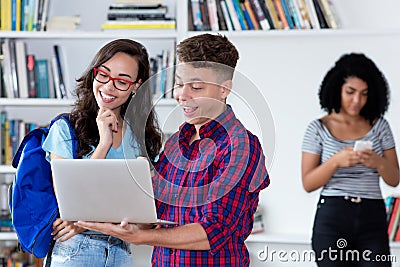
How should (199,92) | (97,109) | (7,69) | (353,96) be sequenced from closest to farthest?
(199,92), (97,109), (353,96), (7,69)

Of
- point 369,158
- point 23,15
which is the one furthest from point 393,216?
point 23,15

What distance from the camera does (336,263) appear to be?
→ 274 cm

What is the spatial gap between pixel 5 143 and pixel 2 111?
187 millimetres

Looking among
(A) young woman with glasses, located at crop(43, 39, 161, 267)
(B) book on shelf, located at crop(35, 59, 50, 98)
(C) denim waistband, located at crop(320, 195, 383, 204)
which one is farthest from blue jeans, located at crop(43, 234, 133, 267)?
(B) book on shelf, located at crop(35, 59, 50, 98)

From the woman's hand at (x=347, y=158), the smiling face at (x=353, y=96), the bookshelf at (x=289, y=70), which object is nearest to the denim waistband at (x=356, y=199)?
the woman's hand at (x=347, y=158)

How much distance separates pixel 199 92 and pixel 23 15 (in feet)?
6.67

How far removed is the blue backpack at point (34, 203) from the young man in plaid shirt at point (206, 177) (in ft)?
0.80

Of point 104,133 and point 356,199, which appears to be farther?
point 356,199

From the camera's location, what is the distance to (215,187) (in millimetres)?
1669

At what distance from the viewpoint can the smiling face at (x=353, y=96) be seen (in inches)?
121

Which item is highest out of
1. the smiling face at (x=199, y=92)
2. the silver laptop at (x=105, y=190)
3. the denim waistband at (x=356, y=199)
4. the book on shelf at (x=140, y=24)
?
the book on shelf at (x=140, y=24)

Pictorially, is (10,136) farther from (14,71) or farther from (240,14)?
(240,14)

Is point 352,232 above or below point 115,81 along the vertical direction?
below

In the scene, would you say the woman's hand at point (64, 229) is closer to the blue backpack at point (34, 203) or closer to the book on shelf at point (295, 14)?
the blue backpack at point (34, 203)
